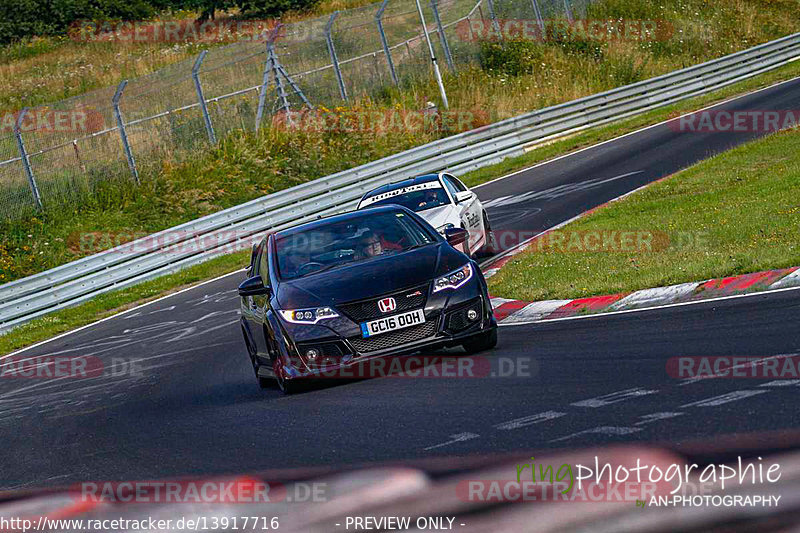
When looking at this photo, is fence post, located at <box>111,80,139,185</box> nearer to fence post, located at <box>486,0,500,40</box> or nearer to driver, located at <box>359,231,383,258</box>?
fence post, located at <box>486,0,500,40</box>

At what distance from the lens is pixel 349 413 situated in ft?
25.6

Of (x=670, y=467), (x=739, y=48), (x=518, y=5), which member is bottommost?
(x=739, y=48)

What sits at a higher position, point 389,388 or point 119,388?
point 389,388

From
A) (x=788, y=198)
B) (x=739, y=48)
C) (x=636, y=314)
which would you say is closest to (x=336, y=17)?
(x=739, y=48)

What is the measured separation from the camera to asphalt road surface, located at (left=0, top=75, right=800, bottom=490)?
235 inches

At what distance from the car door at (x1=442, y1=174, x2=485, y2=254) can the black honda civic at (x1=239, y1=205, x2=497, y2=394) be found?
5.92 meters

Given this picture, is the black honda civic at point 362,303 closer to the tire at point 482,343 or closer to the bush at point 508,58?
the tire at point 482,343

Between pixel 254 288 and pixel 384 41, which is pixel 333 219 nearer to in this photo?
pixel 254 288

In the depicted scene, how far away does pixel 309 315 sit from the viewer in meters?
9.01

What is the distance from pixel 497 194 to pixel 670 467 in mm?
22770

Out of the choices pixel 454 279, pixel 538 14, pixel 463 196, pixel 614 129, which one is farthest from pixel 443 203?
pixel 538 14

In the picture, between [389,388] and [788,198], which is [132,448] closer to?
[389,388]

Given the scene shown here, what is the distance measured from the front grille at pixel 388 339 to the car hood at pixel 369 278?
13.8 inches

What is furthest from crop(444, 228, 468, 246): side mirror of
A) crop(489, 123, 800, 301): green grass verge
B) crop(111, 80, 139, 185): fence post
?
crop(111, 80, 139, 185): fence post
